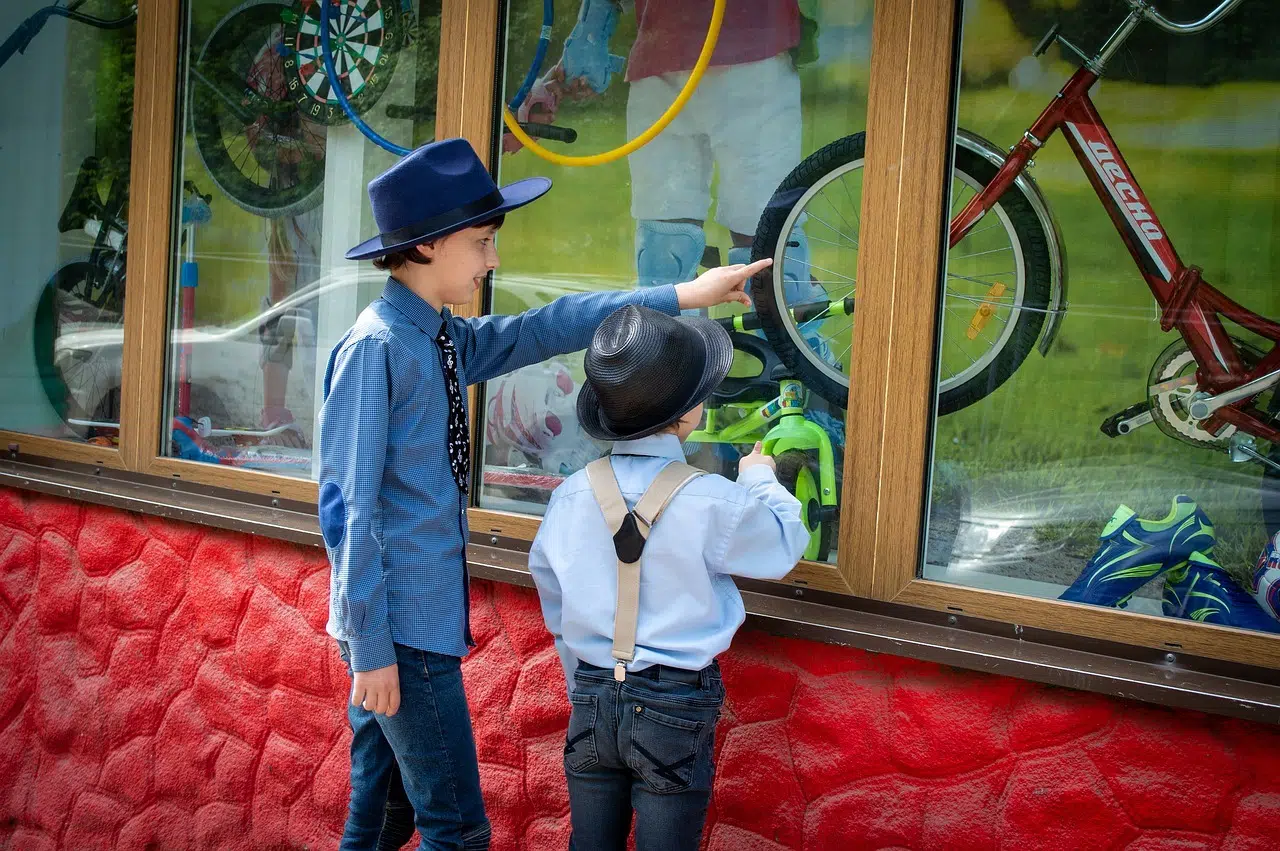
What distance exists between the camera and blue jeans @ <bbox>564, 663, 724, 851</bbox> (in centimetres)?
225

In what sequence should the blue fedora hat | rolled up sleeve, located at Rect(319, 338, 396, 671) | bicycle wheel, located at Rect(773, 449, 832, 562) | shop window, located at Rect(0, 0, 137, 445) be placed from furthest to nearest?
shop window, located at Rect(0, 0, 137, 445) → bicycle wheel, located at Rect(773, 449, 832, 562) → the blue fedora hat → rolled up sleeve, located at Rect(319, 338, 396, 671)

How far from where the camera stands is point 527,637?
3229 millimetres

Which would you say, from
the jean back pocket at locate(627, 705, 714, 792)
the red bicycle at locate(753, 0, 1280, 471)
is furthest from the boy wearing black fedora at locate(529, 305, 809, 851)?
the red bicycle at locate(753, 0, 1280, 471)

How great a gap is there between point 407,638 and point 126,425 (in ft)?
7.87

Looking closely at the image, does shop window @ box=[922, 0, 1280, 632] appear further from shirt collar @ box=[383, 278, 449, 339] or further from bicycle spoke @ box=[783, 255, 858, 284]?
shirt collar @ box=[383, 278, 449, 339]

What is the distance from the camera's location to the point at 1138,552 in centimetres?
263

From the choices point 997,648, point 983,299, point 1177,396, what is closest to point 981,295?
point 983,299

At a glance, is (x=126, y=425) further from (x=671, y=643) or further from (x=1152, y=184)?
(x=1152, y=184)

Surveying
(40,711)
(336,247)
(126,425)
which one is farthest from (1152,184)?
(40,711)

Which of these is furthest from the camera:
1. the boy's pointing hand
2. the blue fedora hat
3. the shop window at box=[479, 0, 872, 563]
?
the shop window at box=[479, 0, 872, 563]

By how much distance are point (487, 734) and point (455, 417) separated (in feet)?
3.87

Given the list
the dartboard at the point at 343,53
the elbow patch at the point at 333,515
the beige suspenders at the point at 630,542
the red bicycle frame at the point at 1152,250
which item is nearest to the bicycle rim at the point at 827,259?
the red bicycle frame at the point at 1152,250

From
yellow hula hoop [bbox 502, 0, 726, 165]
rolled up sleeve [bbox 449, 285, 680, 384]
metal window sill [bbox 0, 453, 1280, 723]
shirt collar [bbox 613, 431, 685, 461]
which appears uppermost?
yellow hula hoop [bbox 502, 0, 726, 165]

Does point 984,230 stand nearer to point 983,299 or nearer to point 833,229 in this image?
point 983,299
